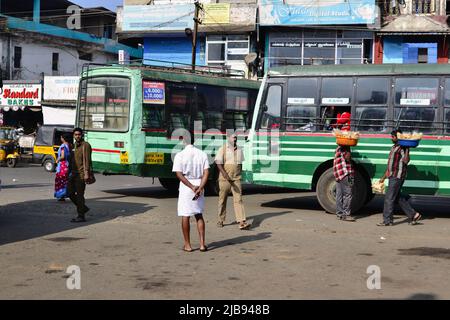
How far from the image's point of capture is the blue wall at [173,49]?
3316cm

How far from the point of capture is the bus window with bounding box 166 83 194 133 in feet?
50.8

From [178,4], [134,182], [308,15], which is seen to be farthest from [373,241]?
[178,4]

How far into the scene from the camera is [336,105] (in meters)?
12.8

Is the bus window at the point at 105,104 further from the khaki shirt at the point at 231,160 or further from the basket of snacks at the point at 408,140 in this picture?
the basket of snacks at the point at 408,140

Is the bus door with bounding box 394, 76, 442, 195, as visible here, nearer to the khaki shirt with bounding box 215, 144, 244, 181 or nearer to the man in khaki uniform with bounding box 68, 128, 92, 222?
the khaki shirt with bounding box 215, 144, 244, 181

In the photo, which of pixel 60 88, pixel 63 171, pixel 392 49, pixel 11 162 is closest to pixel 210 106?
pixel 63 171

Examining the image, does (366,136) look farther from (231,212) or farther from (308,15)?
(308,15)

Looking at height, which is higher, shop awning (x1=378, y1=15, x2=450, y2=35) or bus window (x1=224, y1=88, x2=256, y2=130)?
shop awning (x1=378, y1=15, x2=450, y2=35)

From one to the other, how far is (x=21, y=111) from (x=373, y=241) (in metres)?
30.6

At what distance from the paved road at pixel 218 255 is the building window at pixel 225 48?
19.4m

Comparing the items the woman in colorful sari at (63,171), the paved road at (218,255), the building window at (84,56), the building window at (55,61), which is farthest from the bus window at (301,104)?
the building window at (84,56)

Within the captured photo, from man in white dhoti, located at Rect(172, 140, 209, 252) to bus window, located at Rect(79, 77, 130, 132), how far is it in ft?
22.4

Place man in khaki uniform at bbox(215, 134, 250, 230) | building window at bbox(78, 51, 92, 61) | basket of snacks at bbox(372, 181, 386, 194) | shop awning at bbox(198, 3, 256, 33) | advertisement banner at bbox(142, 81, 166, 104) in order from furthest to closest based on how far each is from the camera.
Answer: building window at bbox(78, 51, 92, 61) → shop awning at bbox(198, 3, 256, 33) → advertisement banner at bbox(142, 81, 166, 104) → basket of snacks at bbox(372, 181, 386, 194) → man in khaki uniform at bbox(215, 134, 250, 230)

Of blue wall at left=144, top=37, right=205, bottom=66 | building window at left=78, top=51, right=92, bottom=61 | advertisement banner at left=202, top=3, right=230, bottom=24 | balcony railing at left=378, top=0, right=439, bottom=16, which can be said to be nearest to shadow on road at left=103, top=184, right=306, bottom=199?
advertisement banner at left=202, top=3, right=230, bottom=24
